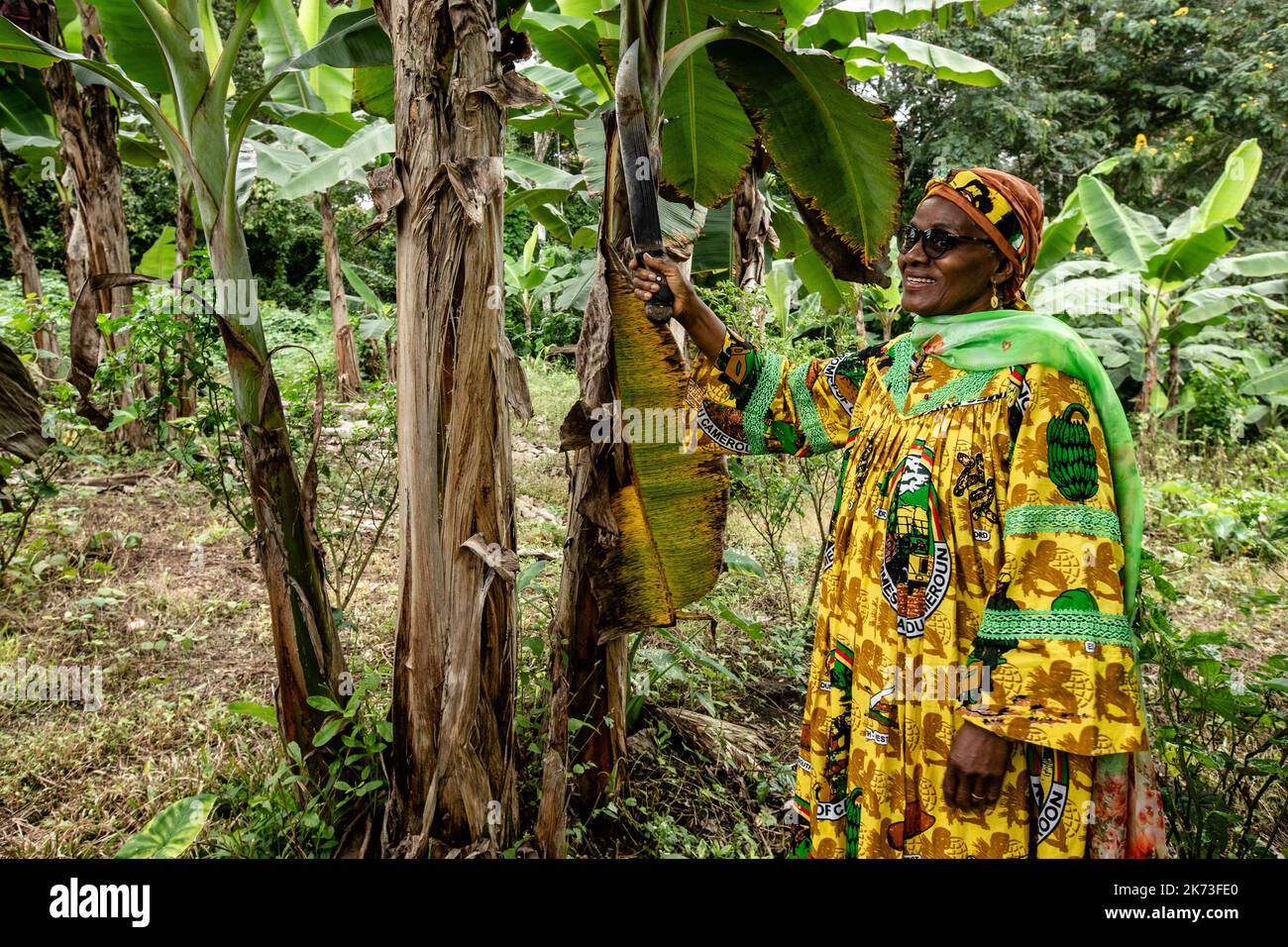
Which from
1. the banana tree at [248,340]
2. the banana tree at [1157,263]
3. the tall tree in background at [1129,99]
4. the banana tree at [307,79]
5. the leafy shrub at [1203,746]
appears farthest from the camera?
the tall tree in background at [1129,99]

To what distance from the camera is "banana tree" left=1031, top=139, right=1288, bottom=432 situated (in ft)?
19.6

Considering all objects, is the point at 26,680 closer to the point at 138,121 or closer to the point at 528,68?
the point at 528,68

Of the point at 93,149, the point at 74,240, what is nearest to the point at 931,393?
the point at 93,149

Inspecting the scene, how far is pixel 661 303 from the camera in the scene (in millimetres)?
1719

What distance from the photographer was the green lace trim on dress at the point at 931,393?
4.83 ft

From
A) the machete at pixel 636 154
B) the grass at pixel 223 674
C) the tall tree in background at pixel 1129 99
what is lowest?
the grass at pixel 223 674

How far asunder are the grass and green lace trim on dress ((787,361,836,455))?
0.95 metres

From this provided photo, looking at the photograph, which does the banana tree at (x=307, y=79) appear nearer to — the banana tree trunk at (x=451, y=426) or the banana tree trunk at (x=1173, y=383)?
the banana tree trunk at (x=451, y=426)

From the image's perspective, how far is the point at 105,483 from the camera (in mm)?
4777

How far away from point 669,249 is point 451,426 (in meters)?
1.14

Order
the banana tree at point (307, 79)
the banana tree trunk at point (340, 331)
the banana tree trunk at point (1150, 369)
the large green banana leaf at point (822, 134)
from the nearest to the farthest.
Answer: the large green banana leaf at point (822, 134), the banana tree at point (307, 79), the banana tree trunk at point (1150, 369), the banana tree trunk at point (340, 331)

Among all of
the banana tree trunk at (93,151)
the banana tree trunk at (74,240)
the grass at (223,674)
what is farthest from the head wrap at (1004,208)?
the banana tree trunk at (74,240)

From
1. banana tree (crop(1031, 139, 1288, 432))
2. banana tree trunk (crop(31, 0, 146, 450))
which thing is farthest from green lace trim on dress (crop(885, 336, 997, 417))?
banana tree (crop(1031, 139, 1288, 432))

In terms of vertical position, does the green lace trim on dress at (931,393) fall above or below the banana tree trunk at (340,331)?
below
